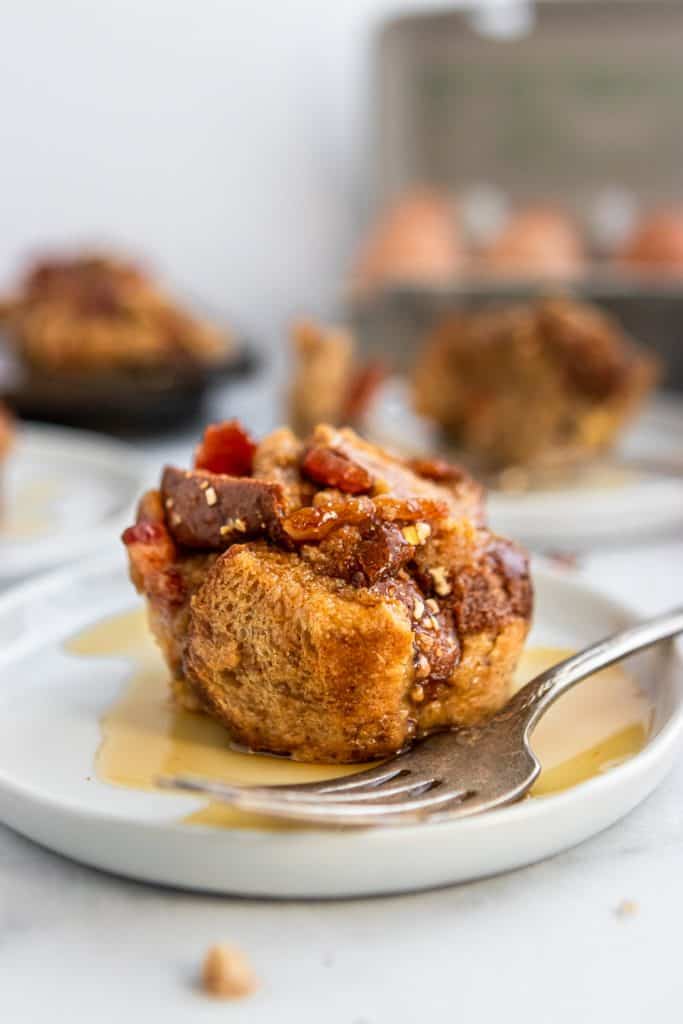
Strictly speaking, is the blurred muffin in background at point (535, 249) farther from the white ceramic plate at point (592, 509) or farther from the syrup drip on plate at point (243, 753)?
the syrup drip on plate at point (243, 753)

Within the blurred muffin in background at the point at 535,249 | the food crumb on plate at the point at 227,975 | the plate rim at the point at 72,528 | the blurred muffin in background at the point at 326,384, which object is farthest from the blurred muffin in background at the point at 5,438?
the blurred muffin in background at the point at 535,249

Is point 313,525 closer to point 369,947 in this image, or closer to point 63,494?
point 369,947

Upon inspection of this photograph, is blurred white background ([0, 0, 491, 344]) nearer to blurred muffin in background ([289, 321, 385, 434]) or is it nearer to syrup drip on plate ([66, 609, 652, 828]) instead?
blurred muffin in background ([289, 321, 385, 434])

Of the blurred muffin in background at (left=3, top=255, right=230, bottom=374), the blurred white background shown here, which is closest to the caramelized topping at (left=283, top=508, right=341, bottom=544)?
the blurred muffin in background at (left=3, top=255, right=230, bottom=374)

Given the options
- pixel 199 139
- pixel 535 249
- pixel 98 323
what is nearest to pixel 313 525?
pixel 98 323

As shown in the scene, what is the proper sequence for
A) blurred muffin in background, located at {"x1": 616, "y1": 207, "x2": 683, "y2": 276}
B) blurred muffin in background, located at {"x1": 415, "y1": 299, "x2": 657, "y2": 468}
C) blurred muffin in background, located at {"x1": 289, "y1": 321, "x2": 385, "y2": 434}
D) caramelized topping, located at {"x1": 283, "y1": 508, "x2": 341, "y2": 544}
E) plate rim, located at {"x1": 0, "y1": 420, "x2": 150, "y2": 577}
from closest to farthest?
caramelized topping, located at {"x1": 283, "y1": 508, "x2": 341, "y2": 544}, plate rim, located at {"x1": 0, "y1": 420, "x2": 150, "y2": 577}, blurred muffin in background, located at {"x1": 415, "y1": 299, "x2": 657, "y2": 468}, blurred muffin in background, located at {"x1": 289, "y1": 321, "x2": 385, "y2": 434}, blurred muffin in background, located at {"x1": 616, "y1": 207, "x2": 683, "y2": 276}

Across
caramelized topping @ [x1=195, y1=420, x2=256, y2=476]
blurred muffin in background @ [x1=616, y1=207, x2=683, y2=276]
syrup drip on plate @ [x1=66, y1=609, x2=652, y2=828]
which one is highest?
caramelized topping @ [x1=195, y1=420, x2=256, y2=476]
